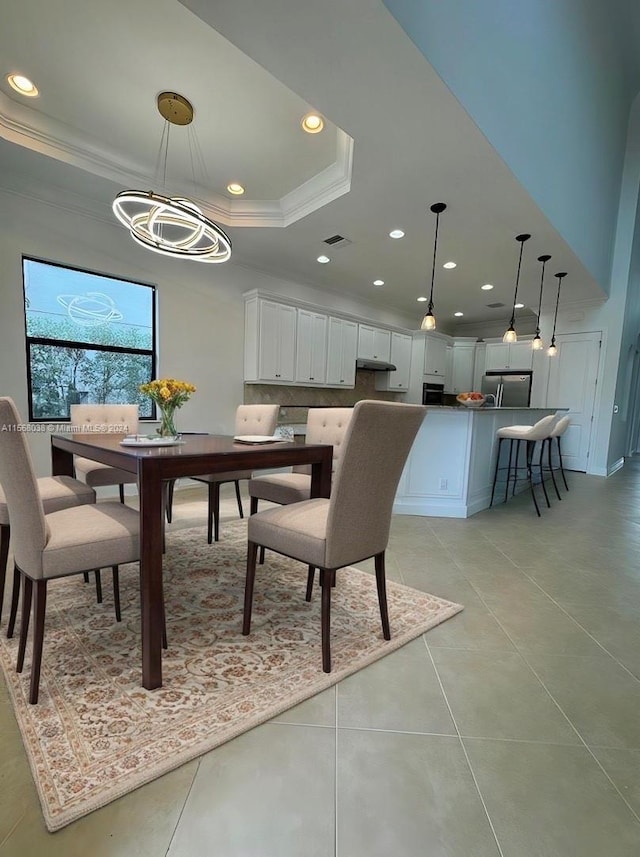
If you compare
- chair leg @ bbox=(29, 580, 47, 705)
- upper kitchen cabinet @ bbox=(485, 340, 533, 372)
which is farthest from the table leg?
upper kitchen cabinet @ bbox=(485, 340, 533, 372)

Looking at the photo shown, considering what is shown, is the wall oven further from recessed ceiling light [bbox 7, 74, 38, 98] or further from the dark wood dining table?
recessed ceiling light [bbox 7, 74, 38, 98]

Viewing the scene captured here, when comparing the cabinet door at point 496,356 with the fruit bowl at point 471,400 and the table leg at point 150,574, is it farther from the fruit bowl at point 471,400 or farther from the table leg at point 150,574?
the table leg at point 150,574

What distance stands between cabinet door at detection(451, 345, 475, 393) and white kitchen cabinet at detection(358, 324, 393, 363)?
1988mm

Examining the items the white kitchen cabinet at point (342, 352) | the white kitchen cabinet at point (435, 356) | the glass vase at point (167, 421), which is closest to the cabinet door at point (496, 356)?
the white kitchen cabinet at point (435, 356)

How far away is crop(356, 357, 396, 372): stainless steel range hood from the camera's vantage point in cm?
644

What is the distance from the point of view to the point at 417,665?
1534 millimetres

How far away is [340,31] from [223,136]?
1.54m

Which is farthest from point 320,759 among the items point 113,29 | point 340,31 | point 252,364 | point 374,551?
point 252,364

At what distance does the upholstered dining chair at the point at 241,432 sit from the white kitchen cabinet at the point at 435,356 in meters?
4.95

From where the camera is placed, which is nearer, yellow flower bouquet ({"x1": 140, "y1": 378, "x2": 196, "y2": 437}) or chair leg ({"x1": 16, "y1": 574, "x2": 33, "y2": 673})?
chair leg ({"x1": 16, "y1": 574, "x2": 33, "y2": 673})

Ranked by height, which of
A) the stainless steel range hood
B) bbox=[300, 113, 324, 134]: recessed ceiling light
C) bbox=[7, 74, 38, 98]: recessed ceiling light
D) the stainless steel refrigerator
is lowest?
the stainless steel refrigerator

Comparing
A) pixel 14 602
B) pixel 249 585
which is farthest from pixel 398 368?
pixel 14 602

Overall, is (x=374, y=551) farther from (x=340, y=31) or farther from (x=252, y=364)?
(x=252, y=364)

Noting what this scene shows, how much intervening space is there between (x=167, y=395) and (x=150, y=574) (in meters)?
0.87
